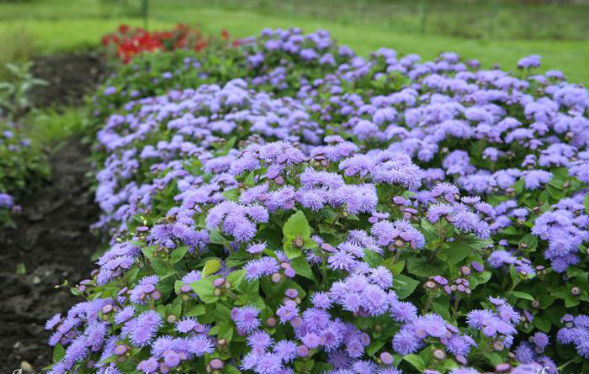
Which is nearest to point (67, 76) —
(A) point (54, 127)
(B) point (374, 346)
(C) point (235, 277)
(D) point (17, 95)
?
(D) point (17, 95)

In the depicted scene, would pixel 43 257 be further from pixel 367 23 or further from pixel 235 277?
pixel 367 23

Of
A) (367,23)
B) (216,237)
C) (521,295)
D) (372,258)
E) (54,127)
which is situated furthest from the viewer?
(367,23)

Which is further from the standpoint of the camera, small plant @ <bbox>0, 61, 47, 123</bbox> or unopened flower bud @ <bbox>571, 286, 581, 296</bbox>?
small plant @ <bbox>0, 61, 47, 123</bbox>

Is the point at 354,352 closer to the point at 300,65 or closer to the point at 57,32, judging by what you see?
the point at 300,65

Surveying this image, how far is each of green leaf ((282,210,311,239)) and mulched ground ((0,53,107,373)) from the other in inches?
78.3

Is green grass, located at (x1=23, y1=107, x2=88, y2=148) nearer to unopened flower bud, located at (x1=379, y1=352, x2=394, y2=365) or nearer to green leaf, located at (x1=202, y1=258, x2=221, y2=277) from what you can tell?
green leaf, located at (x1=202, y1=258, x2=221, y2=277)

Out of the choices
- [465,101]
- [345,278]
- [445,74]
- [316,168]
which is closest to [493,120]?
[465,101]

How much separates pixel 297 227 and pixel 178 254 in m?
0.56

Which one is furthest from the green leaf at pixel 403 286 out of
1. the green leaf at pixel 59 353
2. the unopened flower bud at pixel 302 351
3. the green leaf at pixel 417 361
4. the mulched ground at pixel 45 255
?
the mulched ground at pixel 45 255

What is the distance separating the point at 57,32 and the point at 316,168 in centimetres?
1071

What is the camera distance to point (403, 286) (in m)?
1.92

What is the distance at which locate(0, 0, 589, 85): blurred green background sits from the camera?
838 centimetres

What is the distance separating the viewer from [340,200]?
2.05 metres

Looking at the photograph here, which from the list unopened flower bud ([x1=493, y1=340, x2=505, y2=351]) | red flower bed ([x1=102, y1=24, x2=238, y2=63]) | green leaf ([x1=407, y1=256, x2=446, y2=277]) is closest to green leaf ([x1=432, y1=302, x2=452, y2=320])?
green leaf ([x1=407, y1=256, x2=446, y2=277])
